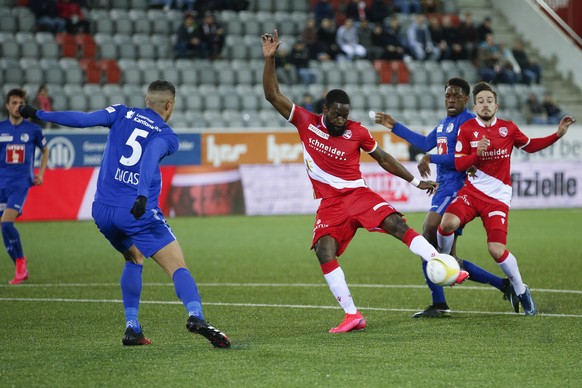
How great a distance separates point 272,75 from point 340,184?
122cm

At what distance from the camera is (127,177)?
7.76 m

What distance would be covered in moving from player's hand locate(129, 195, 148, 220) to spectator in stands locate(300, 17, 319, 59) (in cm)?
2188

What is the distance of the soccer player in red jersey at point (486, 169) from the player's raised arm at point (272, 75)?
2049mm

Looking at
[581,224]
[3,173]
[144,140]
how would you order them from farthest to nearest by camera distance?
[581,224], [3,173], [144,140]

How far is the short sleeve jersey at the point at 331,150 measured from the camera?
878 centimetres

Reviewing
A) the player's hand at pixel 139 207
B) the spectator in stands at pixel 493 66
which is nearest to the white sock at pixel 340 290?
the player's hand at pixel 139 207

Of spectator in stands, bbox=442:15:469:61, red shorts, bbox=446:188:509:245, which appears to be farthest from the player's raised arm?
spectator in stands, bbox=442:15:469:61

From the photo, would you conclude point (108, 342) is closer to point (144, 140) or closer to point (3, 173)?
point (144, 140)

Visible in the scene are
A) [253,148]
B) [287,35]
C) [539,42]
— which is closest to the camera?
[253,148]

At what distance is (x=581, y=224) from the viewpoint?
21656 millimetres

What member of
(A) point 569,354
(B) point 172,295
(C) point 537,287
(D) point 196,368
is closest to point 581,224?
(C) point 537,287

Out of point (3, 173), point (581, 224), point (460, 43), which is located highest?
point (460, 43)

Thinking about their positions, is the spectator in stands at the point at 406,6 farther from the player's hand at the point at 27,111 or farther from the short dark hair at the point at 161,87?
the player's hand at the point at 27,111

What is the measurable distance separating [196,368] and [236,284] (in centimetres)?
570
